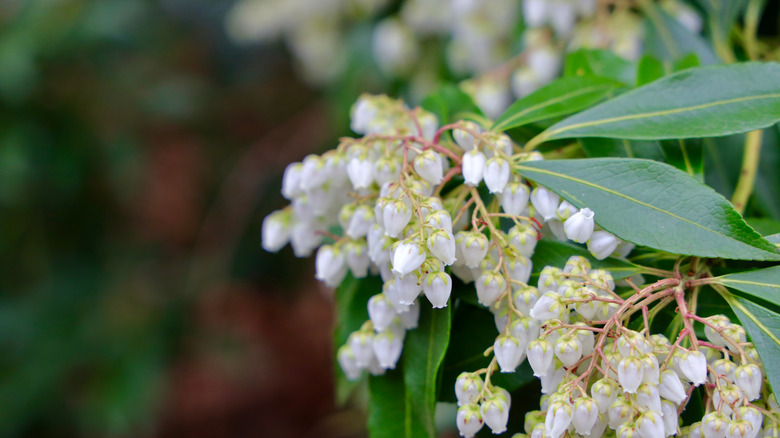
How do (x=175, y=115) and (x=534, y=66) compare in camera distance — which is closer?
(x=534, y=66)

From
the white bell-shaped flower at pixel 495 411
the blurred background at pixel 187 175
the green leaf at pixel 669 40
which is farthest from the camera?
the blurred background at pixel 187 175

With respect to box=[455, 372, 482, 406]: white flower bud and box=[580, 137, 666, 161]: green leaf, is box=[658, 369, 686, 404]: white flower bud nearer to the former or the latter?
box=[455, 372, 482, 406]: white flower bud

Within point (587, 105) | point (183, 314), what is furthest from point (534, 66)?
point (183, 314)

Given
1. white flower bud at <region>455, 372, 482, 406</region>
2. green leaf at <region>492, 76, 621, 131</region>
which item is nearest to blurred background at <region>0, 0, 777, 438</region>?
green leaf at <region>492, 76, 621, 131</region>

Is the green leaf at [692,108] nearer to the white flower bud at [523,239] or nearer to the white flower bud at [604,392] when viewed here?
the white flower bud at [523,239]

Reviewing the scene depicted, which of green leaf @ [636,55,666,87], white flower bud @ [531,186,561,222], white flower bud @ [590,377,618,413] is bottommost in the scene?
white flower bud @ [590,377,618,413]

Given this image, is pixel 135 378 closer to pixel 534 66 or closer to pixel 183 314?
pixel 183 314

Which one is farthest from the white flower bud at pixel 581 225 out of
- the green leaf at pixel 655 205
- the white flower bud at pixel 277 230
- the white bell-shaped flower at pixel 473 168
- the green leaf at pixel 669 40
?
the green leaf at pixel 669 40
